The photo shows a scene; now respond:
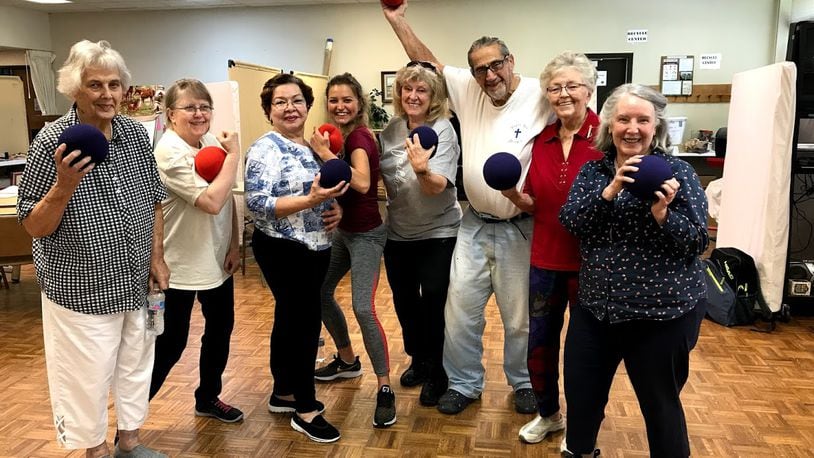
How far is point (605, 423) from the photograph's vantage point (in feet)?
8.39

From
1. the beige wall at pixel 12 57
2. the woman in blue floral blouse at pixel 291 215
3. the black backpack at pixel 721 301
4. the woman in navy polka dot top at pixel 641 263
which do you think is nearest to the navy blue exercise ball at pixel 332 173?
the woman in blue floral blouse at pixel 291 215

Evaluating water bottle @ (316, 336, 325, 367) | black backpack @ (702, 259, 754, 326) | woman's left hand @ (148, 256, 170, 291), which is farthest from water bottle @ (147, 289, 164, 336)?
black backpack @ (702, 259, 754, 326)

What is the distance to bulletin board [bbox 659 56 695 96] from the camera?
750 centimetres

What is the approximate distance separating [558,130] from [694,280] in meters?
0.76

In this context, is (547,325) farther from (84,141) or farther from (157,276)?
(84,141)

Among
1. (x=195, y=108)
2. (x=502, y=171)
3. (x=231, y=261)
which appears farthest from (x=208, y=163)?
(x=502, y=171)

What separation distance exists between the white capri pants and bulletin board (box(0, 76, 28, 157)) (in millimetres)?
7397

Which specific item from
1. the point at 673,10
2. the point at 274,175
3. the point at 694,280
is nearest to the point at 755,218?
the point at 694,280

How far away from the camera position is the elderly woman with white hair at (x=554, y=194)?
2090 mm

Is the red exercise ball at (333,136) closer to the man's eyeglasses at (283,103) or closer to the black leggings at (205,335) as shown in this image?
the man's eyeglasses at (283,103)

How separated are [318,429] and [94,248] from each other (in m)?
1.12

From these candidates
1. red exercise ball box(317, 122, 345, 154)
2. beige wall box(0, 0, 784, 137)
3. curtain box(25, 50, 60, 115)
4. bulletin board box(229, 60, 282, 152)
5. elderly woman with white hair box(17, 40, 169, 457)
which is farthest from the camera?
curtain box(25, 50, 60, 115)

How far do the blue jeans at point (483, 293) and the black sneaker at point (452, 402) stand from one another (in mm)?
25

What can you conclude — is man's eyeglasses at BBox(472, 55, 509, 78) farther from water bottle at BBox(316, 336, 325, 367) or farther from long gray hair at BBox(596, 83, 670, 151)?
water bottle at BBox(316, 336, 325, 367)
